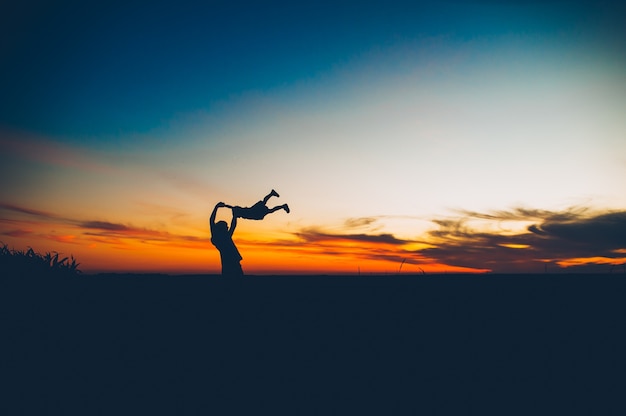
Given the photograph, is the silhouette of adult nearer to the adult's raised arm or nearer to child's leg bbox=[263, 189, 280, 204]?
the adult's raised arm

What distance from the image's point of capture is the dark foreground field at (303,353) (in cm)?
499

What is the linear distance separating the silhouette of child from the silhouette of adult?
346mm

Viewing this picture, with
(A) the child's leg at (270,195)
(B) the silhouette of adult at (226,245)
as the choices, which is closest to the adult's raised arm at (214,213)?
(B) the silhouette of adult at (226,245)

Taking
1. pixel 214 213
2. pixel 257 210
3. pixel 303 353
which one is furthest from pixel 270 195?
pixel 303 353

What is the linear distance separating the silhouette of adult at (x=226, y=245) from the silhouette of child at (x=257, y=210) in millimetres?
346

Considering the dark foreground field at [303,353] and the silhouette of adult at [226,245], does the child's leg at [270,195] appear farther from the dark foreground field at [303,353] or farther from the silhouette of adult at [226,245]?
the dark foreground field at [303,353]

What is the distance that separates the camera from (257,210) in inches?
410

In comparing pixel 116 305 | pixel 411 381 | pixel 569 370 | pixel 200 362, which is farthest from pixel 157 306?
pixel 569 370

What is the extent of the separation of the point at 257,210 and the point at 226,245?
114 cm

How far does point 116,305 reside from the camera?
979 cm

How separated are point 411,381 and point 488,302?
5.76 m

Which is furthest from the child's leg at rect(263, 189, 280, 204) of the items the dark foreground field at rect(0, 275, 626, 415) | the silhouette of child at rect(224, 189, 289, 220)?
the dark foreground field at rect(0, 275, 626, 415)

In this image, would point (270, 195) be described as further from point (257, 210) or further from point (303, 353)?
point (303, 353)

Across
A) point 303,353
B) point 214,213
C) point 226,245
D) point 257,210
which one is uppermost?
point 257,210
